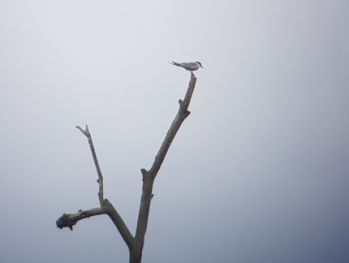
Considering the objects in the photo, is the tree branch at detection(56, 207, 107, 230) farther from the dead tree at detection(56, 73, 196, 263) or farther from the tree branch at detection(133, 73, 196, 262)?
the tree branch at detection(133, 73, 196, 262)

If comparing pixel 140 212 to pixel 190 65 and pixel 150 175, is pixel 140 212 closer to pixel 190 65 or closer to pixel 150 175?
pixel 150 175

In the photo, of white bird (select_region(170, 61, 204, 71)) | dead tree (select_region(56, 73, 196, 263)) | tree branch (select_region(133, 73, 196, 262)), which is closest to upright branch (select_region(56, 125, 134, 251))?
dead tree (select_region(56, 73, 196, 263))

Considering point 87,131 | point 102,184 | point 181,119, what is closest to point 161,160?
point 181,119

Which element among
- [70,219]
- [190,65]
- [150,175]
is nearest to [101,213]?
[70,219]

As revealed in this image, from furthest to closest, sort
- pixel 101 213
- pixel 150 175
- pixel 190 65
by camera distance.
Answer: pixel 190 65
pixel 150 175
pixel 101 213

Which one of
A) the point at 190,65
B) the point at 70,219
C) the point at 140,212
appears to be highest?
the point at 190,65

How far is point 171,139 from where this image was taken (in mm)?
4500

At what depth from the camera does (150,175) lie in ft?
14.8

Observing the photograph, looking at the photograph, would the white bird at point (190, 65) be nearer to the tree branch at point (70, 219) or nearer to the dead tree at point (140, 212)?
the dead tree at point (140, 212)

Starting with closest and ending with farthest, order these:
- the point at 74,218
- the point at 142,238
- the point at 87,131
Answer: the point at 74,218 → the point at 142,238 → the point at 87,131

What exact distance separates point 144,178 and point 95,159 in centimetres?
81

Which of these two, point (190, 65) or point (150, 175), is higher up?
point (190, 65)

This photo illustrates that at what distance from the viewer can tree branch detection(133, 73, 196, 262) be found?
4.27m

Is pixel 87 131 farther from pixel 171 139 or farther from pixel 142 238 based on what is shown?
pixel 142 238
